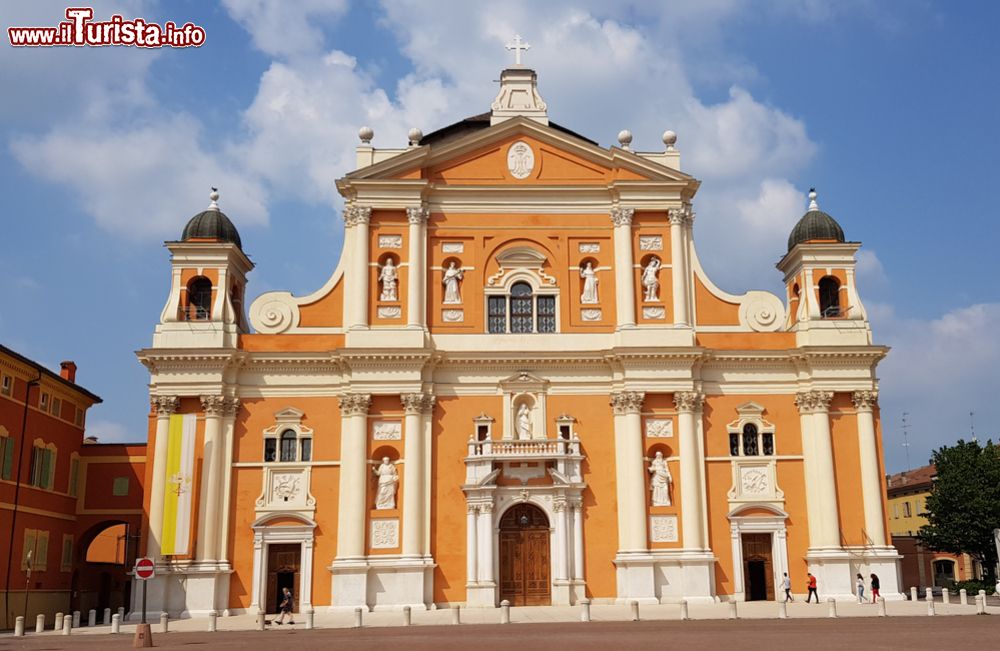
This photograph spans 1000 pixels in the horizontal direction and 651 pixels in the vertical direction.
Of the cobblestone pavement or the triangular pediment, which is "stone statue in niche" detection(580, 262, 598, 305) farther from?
the cobblestone pavement

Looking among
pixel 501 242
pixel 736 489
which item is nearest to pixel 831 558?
pixel 736 489

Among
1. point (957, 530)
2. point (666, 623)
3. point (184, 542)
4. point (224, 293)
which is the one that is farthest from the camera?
point (957, 530)

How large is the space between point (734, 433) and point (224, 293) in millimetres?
19630

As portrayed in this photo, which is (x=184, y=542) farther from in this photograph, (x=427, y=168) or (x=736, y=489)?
(x=736, y=489)

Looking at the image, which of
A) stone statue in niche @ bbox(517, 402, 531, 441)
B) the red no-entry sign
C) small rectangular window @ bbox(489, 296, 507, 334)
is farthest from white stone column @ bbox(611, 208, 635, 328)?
the red no-entry sign

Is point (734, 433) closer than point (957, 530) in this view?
Yes

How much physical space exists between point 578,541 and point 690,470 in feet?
15.7

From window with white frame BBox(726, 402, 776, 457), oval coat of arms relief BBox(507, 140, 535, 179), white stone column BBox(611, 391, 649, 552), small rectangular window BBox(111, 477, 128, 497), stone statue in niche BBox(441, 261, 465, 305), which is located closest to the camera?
white stone column BBox(611, 391, 649, 552)

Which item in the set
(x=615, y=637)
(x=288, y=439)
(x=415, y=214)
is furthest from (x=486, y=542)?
(x=615, y=637)

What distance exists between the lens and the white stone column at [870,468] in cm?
3519

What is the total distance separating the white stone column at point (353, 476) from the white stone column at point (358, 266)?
9.93 feet

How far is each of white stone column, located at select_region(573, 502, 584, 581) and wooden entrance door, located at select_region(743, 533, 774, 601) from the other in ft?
19.6

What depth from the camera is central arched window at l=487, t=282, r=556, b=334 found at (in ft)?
121

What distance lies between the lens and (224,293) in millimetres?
36281
